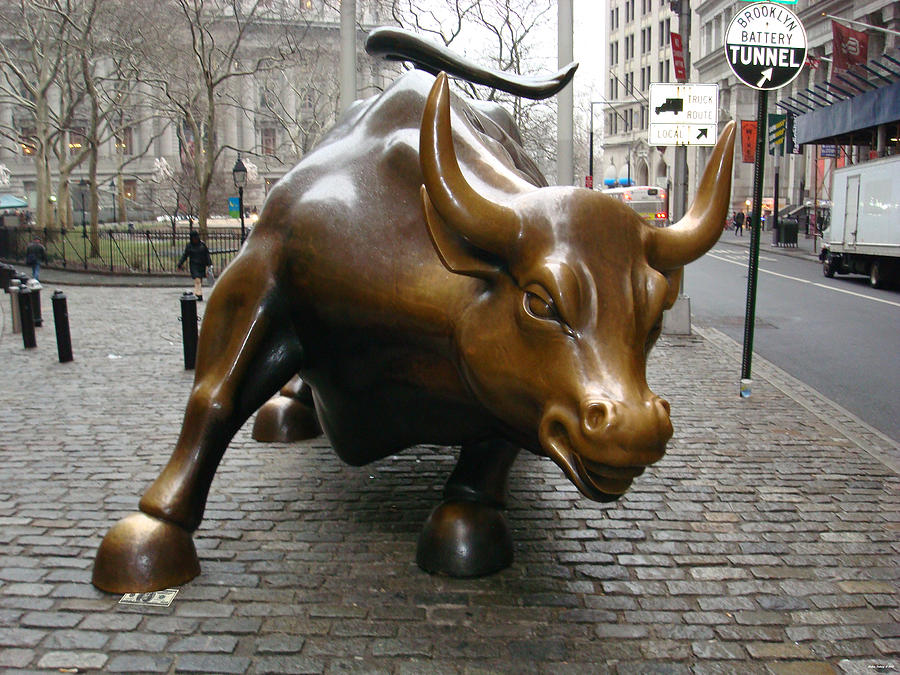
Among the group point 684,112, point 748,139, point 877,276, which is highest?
point 748,139

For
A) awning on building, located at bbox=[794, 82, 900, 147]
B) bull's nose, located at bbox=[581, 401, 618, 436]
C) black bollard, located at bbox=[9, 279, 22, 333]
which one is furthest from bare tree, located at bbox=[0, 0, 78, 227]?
bull's nose, located at bbox=[581, 401, 618, 436]

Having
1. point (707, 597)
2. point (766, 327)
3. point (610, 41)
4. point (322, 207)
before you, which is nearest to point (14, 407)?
point (322, 207)

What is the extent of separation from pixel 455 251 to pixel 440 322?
0.37 metres

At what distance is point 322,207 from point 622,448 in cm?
175

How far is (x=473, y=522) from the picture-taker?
12.2 ft

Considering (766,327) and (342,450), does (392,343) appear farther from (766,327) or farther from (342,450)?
(766,327)

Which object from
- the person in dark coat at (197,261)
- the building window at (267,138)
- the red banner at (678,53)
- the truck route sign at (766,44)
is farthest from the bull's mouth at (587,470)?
the building window at (267,138)

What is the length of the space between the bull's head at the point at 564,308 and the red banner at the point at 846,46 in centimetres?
3040

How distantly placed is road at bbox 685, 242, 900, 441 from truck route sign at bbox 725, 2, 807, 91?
3143mm

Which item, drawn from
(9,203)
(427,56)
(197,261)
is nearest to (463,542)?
(427,56)

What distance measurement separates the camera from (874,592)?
12.0 ft

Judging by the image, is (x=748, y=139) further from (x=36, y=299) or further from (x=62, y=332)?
(x=62, y=332)

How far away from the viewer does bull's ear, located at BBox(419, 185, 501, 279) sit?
297 centimetres

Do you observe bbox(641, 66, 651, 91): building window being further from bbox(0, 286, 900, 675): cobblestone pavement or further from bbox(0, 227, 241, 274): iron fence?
bbox(0, 286, 900, 675): cobblestone pavement
